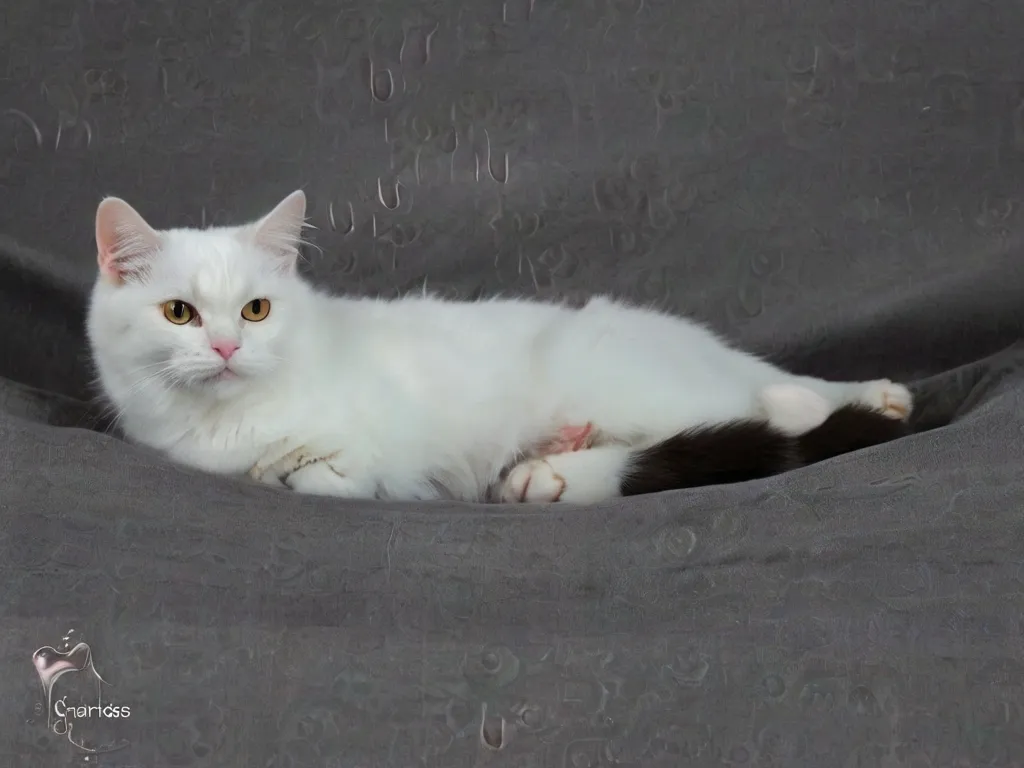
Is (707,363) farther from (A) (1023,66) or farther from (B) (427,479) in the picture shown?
(A) (1023,66)

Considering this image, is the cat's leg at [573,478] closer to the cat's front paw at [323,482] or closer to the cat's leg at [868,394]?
the cat's front paw at [323,482]

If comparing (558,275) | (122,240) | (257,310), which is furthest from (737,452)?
(122,240)

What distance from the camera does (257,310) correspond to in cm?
148

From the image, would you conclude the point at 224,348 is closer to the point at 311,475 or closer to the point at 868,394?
the point at 311,475

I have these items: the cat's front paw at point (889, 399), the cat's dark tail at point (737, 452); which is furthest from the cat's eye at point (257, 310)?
the cat's front paw at point (889, 399)

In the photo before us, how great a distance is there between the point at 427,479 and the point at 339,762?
706mm

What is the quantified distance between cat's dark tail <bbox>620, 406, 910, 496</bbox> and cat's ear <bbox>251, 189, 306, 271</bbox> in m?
0.68

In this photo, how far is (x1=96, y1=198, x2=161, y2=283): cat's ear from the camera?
1415mm

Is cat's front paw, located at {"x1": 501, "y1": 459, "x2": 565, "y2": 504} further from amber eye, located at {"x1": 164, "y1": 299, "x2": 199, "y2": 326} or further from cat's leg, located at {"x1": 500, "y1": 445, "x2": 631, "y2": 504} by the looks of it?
amber eye, located at {"x1": 164, "y1": 299, "x2": 199, "y2": 326}

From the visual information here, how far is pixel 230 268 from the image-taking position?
1.44 meters
